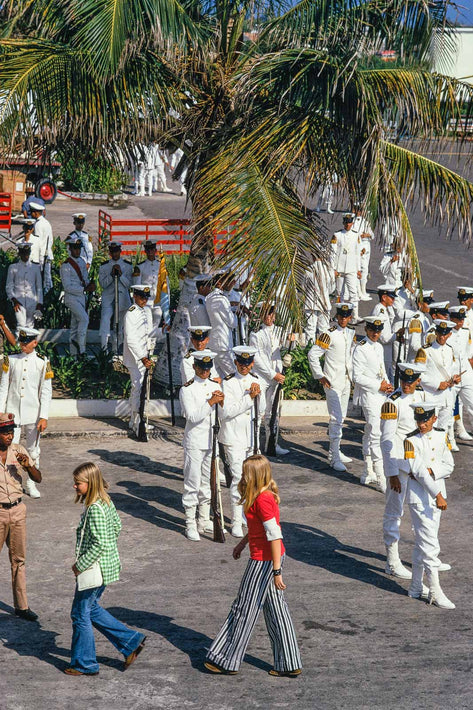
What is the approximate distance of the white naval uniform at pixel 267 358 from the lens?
1305 centimetres

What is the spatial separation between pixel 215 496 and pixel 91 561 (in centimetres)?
283

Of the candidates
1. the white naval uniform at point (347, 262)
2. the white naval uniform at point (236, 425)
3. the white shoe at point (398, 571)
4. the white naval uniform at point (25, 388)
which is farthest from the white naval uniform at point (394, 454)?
the white naval uniform at point (347, 262)

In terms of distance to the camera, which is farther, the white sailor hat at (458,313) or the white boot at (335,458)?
the white sailor hat at (458,313)

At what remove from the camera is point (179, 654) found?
827 cm

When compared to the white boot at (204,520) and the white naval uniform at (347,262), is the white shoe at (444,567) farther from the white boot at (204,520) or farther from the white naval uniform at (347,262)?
the white naval uniform at (347,262)

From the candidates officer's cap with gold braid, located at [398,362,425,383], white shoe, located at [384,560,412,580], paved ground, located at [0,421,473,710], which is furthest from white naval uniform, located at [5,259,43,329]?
white shoe, located at [384,560,412,580]

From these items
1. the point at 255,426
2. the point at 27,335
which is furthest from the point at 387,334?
the point at 27,335

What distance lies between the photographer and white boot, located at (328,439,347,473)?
12.8 meters

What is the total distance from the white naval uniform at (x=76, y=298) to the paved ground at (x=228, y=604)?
353cm

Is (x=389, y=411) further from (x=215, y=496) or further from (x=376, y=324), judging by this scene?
(x=376, y=324)

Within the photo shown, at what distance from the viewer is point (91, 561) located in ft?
25.3

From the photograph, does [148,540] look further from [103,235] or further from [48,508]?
[103,235]

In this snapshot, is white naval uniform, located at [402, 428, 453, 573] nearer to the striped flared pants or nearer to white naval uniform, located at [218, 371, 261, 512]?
the striped flared pants

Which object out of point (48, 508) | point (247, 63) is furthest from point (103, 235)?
point (48, 508)
